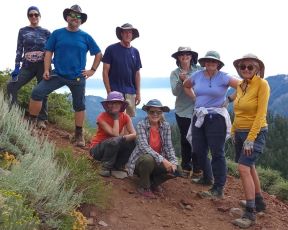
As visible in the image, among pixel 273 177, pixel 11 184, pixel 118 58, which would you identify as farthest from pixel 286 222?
pixel 273 177

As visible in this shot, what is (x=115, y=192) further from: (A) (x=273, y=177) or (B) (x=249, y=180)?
(A) (x=273, y=177)

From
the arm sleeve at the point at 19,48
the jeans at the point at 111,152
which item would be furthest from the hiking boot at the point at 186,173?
the arm sleeve at the point at 19,48

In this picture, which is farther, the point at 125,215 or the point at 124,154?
the point at 124,154

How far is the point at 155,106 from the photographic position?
6.17 metres

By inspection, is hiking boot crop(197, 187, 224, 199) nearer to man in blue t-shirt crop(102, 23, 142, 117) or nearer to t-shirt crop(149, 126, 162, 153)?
t-shirt crop(149, 126, 162, 153)

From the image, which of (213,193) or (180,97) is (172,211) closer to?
(213,193)

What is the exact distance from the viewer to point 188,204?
6238 mm

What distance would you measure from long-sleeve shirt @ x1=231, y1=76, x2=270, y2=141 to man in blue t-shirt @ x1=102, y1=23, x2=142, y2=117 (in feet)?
6.08

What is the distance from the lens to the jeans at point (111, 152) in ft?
20.6

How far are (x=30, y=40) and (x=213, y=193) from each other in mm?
3730

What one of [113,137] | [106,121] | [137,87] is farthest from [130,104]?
[113,137]

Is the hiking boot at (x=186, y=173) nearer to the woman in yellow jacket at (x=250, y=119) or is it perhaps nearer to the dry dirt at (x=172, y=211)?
the dry dirt at (x=172, y=211)

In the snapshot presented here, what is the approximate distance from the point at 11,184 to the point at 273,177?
771cm

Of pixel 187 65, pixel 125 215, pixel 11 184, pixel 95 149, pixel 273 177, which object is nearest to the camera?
pixel 11 184
